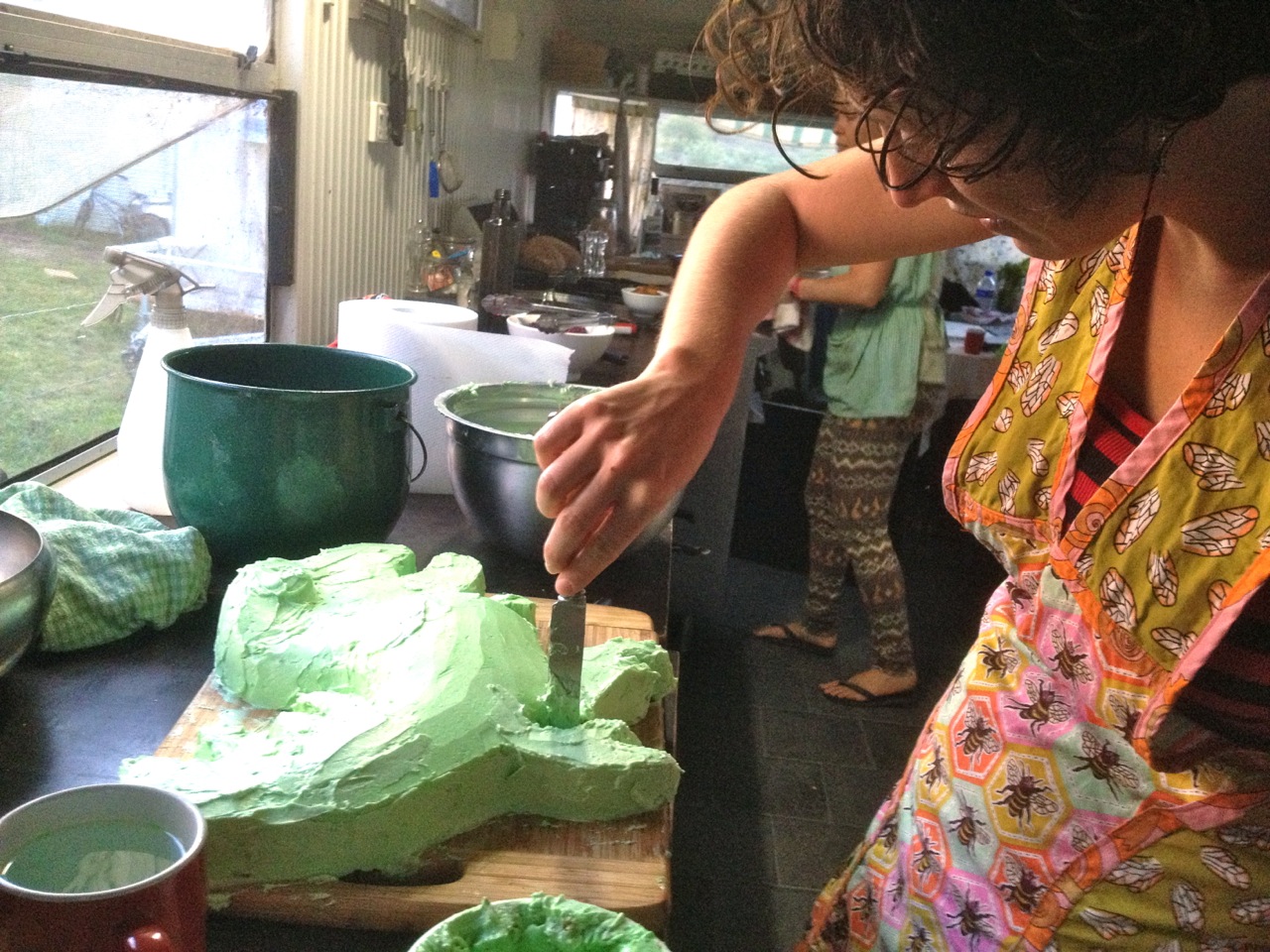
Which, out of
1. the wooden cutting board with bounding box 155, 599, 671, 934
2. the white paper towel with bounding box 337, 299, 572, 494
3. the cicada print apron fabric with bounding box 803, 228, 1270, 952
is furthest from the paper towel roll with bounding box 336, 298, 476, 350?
the cicada print apron fabric with bounding box 803, 228, 1270, 952

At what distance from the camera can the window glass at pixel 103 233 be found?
118 centimetres

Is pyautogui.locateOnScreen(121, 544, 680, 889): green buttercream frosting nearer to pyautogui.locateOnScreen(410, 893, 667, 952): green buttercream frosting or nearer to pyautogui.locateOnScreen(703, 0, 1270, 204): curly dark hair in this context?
pyautogui.locateOnScreen(410, 893, 667, 952): green buttercream frosting

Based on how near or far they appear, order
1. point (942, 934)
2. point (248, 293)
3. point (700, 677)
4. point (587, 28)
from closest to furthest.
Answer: point (942, 934)
point (248, 293)
point (700, 677)
point (587, 28)

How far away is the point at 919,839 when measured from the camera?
2.74 ft

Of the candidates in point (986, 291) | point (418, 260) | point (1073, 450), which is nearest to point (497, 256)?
point (418, 260)

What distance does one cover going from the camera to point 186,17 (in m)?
1.41

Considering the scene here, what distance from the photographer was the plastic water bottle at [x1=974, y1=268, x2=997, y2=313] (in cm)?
457

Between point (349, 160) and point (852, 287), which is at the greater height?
point (349, 160)

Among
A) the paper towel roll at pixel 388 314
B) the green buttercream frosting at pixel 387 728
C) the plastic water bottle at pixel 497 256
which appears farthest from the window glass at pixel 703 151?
the green buttercream frosting at pixel 387 728

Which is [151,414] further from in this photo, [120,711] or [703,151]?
[703,151]

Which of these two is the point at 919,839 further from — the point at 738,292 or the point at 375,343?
the point at 375,343

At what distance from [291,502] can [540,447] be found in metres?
0.42

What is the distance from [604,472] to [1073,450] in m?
0.35

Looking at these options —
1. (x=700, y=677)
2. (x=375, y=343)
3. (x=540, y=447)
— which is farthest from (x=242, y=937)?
(x=700, y=677)
